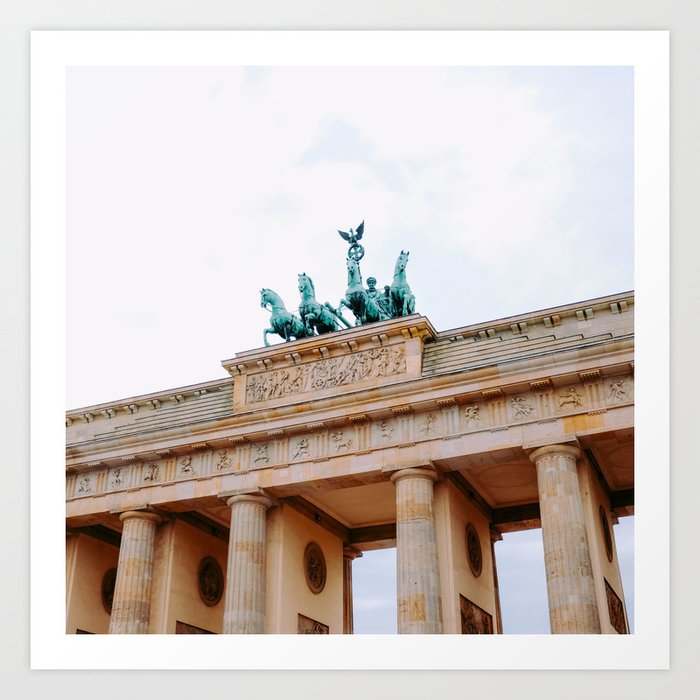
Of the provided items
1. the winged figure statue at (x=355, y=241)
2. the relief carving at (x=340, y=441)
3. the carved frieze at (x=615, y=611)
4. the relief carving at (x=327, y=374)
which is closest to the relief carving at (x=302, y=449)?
the relief carving at (x=340, y=441)

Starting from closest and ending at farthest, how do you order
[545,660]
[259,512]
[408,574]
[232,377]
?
1. [545,660]
2. [408,574]
3. [259,512]
4. [232,377]

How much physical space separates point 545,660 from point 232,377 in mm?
10596

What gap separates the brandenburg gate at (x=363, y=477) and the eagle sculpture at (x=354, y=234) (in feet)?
5.90

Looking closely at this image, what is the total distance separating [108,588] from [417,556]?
7.71 metres

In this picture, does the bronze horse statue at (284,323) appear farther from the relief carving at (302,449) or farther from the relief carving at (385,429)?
the relief carving at (385,429)

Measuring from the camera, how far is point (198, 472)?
1872 centimetres

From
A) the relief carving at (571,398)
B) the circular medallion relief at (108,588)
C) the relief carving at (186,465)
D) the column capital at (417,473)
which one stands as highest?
the relief carving at (571,398)

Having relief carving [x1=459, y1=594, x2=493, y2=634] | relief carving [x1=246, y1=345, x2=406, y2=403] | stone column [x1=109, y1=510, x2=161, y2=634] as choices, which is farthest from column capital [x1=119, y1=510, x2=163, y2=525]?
relief carving [x1=459, y1=594, x2=493, y2=634]

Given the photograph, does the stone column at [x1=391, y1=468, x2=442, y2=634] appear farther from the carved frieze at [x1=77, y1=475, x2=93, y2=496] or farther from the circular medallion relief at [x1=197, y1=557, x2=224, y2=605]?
the carved frieze at [x1=77, y1=475, x2=93, y2=496]

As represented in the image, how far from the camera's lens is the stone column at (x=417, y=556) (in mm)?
15734
